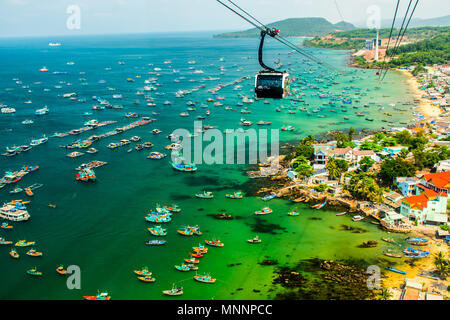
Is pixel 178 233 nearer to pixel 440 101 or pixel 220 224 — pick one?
pixel 220 224

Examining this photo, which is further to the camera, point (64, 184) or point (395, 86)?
point (395, 86)

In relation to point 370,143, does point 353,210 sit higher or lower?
lower

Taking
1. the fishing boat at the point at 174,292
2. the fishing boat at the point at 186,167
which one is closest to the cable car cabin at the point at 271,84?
the fishing boat at the point at 174,292

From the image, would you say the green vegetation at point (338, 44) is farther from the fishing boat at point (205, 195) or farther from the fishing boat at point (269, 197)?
the fishing boat at point (205, 195)

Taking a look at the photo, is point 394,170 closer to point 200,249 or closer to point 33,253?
point 200,249

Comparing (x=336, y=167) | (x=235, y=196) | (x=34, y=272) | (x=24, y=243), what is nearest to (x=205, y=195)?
(x=235, y=196)

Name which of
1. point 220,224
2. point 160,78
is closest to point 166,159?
point 220,224
